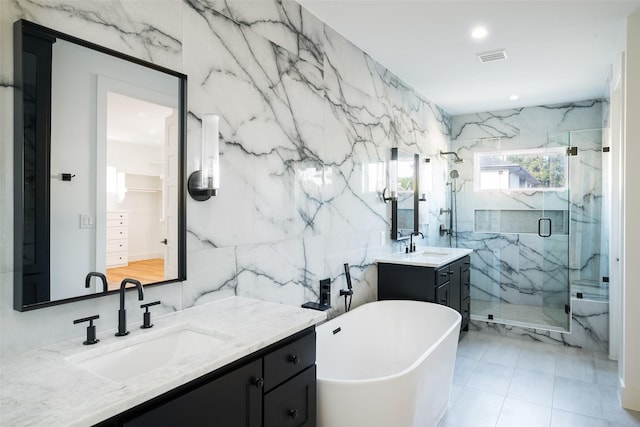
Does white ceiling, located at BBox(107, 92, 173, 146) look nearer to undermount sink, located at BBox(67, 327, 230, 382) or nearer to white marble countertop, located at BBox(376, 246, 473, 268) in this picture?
undermount sink, located at BBox(67, 327, 230, 382)

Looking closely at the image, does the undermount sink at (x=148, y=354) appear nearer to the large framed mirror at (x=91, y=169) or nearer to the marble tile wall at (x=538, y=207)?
the large framed mirror at (x=91, y=169)

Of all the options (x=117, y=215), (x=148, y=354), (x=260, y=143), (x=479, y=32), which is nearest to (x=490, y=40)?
(x=479, y=32)

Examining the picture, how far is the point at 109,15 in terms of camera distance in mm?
1539

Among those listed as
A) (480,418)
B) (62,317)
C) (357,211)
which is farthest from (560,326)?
(62,317)

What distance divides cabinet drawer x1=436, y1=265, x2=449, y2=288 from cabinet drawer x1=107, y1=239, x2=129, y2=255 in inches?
104

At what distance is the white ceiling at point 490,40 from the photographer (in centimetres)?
269

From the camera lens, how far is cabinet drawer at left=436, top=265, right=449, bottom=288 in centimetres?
346

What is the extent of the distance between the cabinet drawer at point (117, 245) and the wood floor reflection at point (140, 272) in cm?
7

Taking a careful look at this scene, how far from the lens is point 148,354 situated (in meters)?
1.47

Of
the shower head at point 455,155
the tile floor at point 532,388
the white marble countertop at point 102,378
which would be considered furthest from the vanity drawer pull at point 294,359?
the shower head at point 455,155

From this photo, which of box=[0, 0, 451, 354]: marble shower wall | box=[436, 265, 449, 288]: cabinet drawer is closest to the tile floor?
box=[436, 265, 449, 288]: cabinet drawer

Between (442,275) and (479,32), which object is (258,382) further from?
(479,32)

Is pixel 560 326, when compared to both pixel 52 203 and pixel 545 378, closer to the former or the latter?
pixel 545 378

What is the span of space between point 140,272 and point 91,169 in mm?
468
